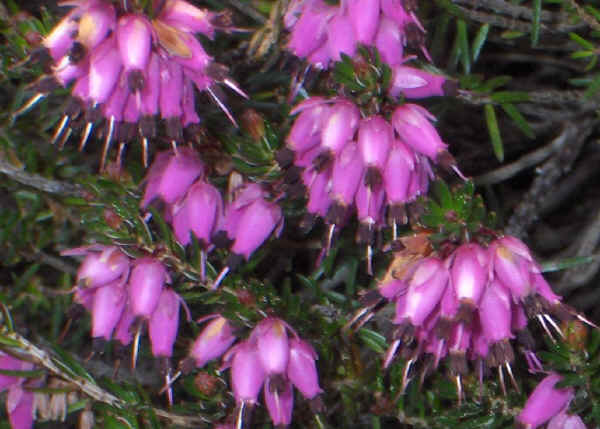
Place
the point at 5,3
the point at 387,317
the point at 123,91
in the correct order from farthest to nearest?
the point at 5,3 → the point at 387,317 → the point at 123,91

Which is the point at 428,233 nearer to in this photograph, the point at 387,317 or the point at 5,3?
the point at 387,317

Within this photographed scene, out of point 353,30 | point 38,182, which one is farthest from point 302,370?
point 38,182

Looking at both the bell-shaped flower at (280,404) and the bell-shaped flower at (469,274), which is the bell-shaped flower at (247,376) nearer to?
the bell-shaped flower at (280,404)

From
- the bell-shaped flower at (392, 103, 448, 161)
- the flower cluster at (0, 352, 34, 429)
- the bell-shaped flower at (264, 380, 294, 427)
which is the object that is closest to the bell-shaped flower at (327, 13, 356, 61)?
the bell-shaped flower at (392, 103, 448, 161)

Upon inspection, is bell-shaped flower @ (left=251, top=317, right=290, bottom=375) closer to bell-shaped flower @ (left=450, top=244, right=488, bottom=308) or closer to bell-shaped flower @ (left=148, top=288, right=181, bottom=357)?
bell-shaped flower @ (left=148, top=288, right=181, bottom=357)

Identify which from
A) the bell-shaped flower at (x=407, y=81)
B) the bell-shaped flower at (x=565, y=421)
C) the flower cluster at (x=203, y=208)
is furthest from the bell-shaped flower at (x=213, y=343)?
the bell-shaped flower at (x=565, y=421)

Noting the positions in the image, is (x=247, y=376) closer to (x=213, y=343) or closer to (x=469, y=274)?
(x=213, y=343)

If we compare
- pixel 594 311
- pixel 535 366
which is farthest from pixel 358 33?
pixel 594 311
